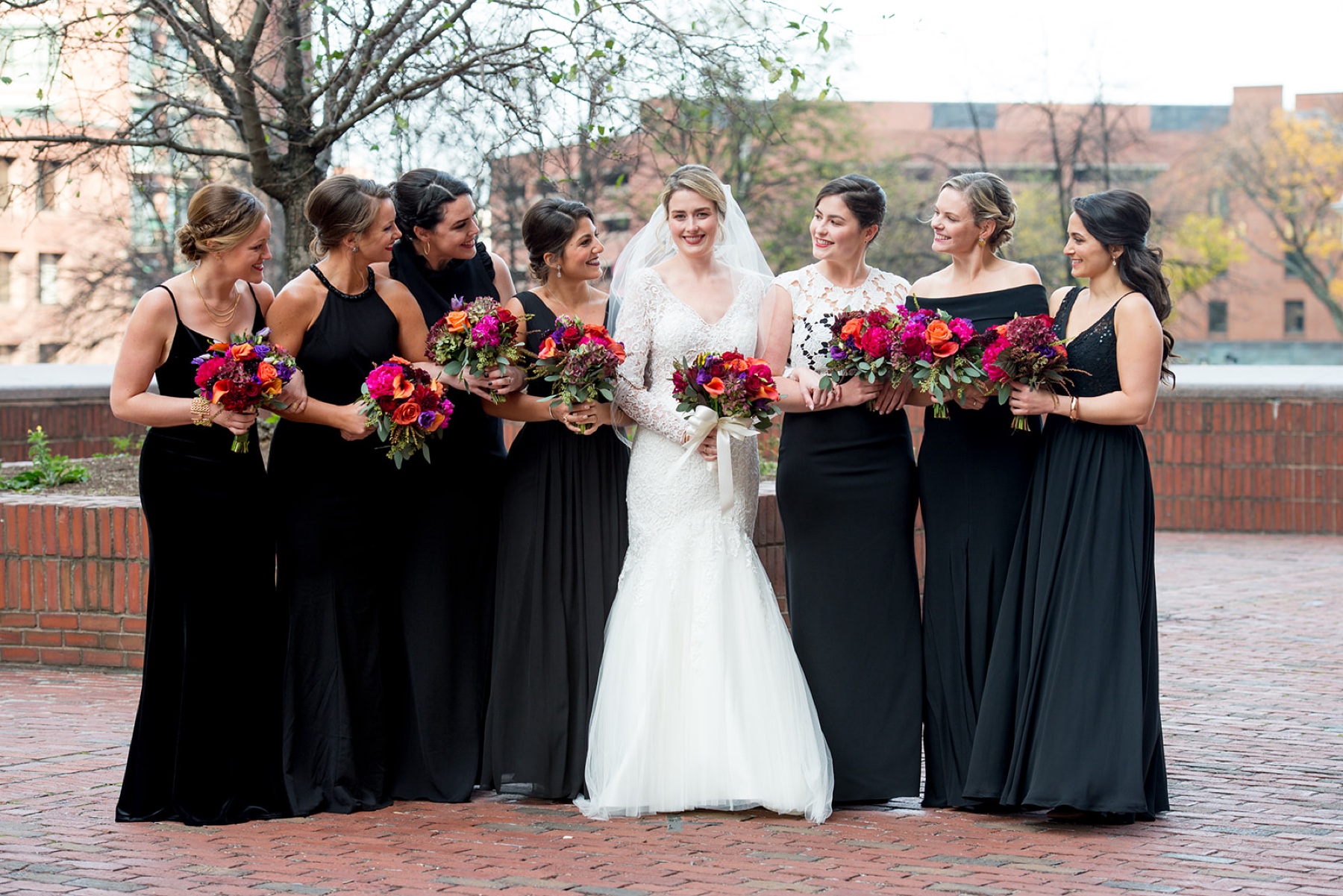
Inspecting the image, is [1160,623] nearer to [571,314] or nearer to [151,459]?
[571,314]

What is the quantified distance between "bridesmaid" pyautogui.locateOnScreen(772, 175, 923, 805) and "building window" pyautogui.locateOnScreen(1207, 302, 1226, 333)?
66.8 metres

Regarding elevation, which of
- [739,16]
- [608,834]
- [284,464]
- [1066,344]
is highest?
[739,16]

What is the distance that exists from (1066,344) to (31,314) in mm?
46939

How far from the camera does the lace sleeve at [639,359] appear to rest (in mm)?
5770

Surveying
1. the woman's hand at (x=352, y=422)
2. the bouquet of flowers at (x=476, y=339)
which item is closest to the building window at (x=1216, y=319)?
the bouquet of flowers at (x=476, y=339)

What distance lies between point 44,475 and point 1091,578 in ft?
23.6

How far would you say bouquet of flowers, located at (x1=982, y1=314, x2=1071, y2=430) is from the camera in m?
5.26

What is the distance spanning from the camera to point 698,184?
5.70 meters

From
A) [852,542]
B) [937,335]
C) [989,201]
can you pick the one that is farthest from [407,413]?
[989,201]

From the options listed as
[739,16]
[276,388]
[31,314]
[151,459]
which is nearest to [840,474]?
[276,388]

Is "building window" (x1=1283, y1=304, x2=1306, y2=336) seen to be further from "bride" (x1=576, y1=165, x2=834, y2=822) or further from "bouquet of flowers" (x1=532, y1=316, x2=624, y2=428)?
"bouquet of flowers" (x1=532, y1=316, x2=624, y2=428)

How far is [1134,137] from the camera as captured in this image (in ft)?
100

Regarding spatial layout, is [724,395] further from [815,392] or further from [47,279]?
[47,279]

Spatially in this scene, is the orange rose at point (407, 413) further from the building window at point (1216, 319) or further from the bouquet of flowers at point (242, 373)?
the building window at point (1216, 319)
